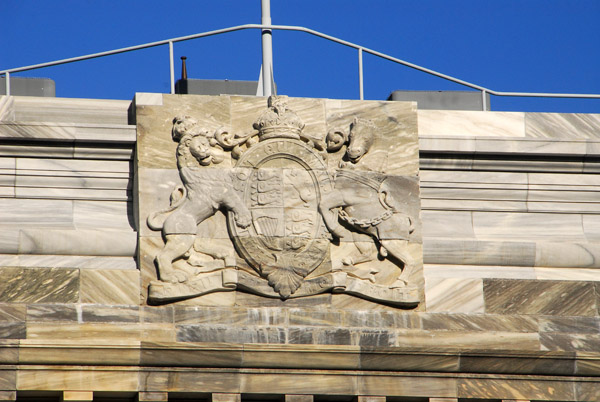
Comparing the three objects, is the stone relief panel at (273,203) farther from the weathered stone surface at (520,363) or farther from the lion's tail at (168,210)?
the weathered stone surface at (520,363)

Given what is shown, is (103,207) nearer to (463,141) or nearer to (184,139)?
(184,139)

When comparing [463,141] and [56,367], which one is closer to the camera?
[56,367]

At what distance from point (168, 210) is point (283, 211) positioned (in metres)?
1.64

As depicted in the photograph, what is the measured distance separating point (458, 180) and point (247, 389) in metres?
4.76

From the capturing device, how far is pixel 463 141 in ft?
97.9

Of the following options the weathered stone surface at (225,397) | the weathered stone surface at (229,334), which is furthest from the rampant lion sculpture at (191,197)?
the weathered stone surface at (225,397)

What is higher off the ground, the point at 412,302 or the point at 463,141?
the point at 463,141

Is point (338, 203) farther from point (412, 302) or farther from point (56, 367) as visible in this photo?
point (56, 367)

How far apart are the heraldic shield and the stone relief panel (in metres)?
0.01

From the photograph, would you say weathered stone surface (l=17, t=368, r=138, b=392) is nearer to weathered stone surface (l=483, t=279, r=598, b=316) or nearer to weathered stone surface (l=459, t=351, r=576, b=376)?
weathered stone surface (l=459, t=351, r=576, b=376)

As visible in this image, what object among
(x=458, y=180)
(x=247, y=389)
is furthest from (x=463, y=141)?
(x=247, y=389)

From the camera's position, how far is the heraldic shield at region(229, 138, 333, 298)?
93.4 feet

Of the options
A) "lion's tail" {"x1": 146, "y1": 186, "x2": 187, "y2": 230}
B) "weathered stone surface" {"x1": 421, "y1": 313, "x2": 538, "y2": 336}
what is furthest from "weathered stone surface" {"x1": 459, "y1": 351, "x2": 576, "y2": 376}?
"lion's tail" {"x1": 146, "y1": 186, "x2": 187, "y2": 230}

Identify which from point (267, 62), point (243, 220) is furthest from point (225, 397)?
point (267, 62)
